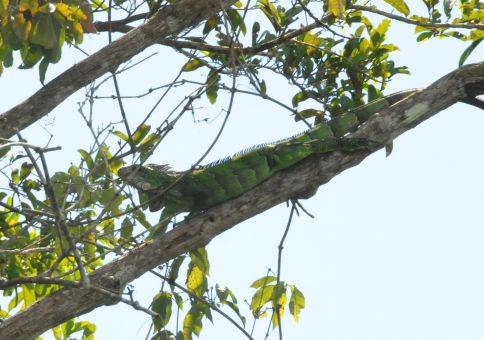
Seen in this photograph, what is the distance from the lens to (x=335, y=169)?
592 centimetres

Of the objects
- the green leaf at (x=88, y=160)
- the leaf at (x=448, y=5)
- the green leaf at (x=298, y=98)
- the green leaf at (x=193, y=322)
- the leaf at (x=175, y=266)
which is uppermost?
the green leaf at (x=298, y=98)

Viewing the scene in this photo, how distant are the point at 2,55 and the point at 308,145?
2074 millimetres

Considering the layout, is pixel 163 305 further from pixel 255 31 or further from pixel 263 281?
pixel 255 31

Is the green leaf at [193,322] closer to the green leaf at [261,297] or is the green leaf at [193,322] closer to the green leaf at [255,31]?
the green leaf at [261,297]

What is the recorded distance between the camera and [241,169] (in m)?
6.40

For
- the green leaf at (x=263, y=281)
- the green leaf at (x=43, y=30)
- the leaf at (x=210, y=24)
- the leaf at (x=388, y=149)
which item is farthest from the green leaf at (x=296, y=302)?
the leaf at (x=210, y=24)

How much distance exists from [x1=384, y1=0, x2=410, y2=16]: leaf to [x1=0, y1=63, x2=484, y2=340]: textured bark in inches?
32.9

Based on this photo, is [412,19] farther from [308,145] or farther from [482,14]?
[308,145]

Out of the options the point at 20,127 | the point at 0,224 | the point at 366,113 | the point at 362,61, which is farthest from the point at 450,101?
the point at 0,224

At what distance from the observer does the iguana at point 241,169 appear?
6.08m

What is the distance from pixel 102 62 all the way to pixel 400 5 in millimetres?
2194

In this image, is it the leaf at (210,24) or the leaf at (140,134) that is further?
the leaf at (210,24)

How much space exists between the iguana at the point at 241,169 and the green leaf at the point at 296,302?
2.51ft

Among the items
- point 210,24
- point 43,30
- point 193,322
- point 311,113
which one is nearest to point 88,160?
point 43,30
